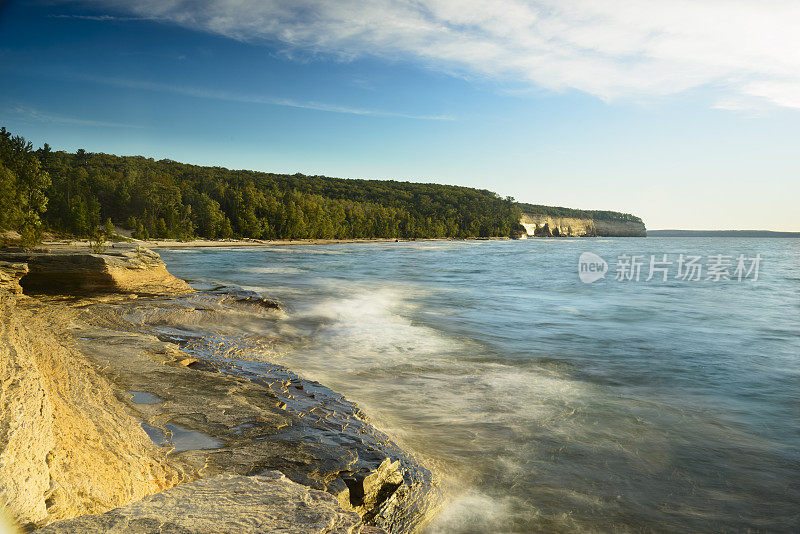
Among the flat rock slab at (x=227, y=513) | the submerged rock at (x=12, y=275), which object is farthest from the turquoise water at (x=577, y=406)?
the submerged rock at (x=12, y=275)

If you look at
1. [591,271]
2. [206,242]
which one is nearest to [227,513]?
[591,271]

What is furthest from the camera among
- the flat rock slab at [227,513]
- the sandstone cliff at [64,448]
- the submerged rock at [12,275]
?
the submerged rock at [12,275]

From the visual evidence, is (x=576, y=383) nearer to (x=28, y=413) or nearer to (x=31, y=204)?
(x=28, y=413)

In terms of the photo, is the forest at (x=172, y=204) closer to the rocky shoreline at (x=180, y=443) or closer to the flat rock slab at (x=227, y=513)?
the rocky shoreline at (x=180, y=443)

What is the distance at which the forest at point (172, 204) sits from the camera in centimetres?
3684

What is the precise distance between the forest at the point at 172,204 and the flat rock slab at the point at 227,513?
33.2m

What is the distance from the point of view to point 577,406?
7.50 metres

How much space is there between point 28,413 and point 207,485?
4.14 ft

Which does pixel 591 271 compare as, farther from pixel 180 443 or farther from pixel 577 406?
pixel 180 443

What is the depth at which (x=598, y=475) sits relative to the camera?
17.3 ft

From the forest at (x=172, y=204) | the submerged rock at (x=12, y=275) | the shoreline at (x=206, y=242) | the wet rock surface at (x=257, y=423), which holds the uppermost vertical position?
the forest at (x=172, y=204)

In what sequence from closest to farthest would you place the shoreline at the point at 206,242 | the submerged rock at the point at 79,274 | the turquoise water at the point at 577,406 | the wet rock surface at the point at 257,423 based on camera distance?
1. the wet rock surface at the point at 257,423
2. the turquoise water at the point at 577,406
3. the submerged rock at the point at 79,274
4. the shoreline at the point at 206,242

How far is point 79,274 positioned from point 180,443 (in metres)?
12.0

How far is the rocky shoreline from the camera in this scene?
7.66ft
